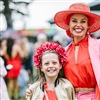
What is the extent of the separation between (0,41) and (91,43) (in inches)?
335

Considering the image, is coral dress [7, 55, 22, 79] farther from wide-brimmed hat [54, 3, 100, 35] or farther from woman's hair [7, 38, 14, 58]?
wide-brimmed hat [54, 3, 100, 35]

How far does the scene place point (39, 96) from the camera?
5.48 metres

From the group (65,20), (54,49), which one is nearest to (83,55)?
(54,49)

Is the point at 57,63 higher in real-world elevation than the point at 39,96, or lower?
higher

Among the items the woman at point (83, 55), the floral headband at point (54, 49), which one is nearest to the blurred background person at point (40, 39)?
the woman at point (83, 55)

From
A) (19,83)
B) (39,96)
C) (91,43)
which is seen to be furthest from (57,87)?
(19,83)

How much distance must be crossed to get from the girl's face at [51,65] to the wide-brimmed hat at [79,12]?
1.57 ft

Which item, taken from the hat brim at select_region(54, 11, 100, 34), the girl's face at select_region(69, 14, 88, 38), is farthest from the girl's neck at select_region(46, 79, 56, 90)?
the hat brim at select_region(54, 11, 100, 34)

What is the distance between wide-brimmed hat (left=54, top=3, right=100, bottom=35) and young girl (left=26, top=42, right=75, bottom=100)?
1.33ft

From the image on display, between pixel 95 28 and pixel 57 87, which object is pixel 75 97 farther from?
pixel 95 28

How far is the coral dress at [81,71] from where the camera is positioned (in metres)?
5.37

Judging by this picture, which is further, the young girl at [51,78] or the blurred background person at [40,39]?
the blurred background person at [40,39]

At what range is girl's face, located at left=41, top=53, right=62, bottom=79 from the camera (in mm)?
5465

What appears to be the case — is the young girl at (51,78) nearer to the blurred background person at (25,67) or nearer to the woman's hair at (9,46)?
the blurred background person at (25,67)
